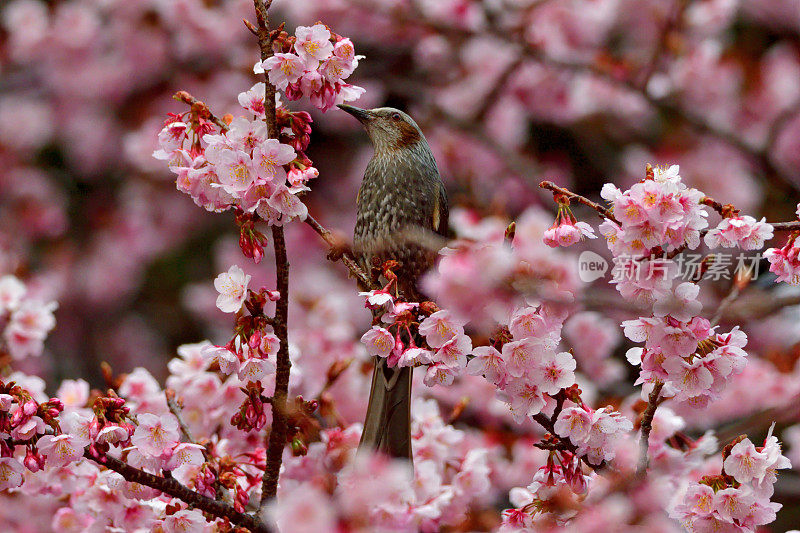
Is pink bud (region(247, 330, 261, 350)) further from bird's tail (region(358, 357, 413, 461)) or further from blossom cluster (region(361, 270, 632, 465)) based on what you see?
bird's tail (region(358, 357, 413, 461))

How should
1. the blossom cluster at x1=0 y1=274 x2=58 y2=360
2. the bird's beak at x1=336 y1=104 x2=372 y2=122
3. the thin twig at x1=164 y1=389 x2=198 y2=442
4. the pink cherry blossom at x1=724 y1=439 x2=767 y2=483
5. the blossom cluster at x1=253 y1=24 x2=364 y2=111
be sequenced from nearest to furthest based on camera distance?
the blossom cluster at x1=253 y1=24 x2=364 y2=111
the pink cherry blossom at x1=724 y1=439 x2=767 y2=483
the bird's beak at x1=336 y1=104 x2=372 y2=122
the thin twig at x1=164 y1=389 x2=198 y2=442
the blossom cluster at x1=0 y1=274 x2=58 y2=360

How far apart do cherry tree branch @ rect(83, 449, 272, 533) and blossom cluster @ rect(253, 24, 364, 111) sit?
0.66m

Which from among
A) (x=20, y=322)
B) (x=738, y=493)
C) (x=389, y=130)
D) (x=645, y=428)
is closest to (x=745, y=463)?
(x=738, y=493)

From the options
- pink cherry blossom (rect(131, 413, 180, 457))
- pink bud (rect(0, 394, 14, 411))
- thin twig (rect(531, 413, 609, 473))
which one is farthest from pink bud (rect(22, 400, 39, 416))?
thin twig (rect(531, 413, 609, 473))

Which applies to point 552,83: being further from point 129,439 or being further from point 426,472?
point 129,439

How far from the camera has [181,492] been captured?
1.40 m

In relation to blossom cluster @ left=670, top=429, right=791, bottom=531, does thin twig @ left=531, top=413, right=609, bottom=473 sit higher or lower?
higher

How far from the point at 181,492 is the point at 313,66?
732mm

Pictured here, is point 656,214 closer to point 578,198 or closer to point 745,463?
point 578,198

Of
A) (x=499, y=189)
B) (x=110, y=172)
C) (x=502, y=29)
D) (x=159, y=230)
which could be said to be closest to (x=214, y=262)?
(x=159, y=230)

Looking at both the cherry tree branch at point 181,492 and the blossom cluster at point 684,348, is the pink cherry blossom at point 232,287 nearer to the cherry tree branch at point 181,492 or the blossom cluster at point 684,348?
the cherry tree branch at point 181,492

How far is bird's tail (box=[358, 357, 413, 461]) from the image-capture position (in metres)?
1.50

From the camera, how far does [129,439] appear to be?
4.64 ft

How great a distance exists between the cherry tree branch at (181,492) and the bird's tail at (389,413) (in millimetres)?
229
